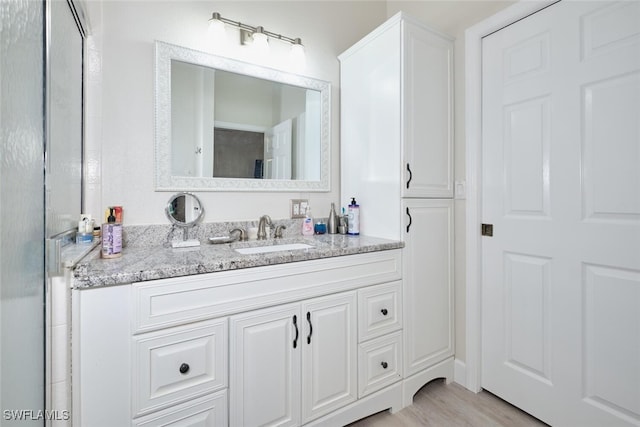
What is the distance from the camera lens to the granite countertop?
977mm

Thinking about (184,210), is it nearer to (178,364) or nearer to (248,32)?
(178,364)

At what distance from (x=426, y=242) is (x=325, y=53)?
1.47m

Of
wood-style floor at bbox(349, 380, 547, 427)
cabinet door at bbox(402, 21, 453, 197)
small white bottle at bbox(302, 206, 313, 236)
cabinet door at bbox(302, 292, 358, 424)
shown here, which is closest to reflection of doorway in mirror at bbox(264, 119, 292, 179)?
small white bottle at bbox(302, 206, 313, 236)

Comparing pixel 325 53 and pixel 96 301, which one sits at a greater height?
pixel 325 53

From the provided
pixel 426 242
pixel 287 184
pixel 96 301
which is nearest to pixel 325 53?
pixel 287 184

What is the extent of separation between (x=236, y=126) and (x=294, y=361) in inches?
51.8

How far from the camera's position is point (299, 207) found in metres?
2.01

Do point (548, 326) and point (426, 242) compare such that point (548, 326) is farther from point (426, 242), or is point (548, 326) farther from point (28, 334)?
point (28, 334)

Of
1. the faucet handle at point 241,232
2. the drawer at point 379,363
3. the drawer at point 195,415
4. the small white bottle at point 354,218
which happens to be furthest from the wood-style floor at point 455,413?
the faucet handle at point 241,232

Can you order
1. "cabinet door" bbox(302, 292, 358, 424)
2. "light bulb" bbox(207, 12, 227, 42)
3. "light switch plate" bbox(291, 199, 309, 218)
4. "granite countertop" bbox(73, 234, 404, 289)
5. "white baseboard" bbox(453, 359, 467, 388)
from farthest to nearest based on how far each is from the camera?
"light switch plate" bbox(291, 199, 309, 218), "white baseboard" bbox(453, 359, 467, 388), "light bulb" bbox(207, 12, 227, 42), "cabinet door" bbox(302, 292, 358, 424), "granite countertop" bbox(73, 234, 404, 289)

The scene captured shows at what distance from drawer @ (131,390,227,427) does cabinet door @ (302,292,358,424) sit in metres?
0.36

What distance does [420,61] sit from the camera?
5.67 feet

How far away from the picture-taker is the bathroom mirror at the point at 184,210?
62.9 inches

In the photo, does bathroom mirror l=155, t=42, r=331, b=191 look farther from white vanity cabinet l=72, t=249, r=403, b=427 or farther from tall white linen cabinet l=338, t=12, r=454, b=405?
white vanity cabinet l=72, t=249, r=403, b=427
